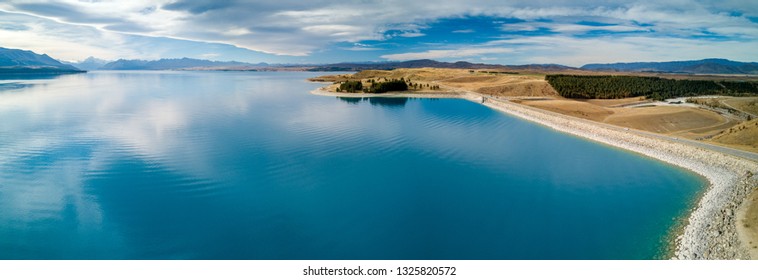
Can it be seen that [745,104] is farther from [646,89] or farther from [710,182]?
[710,182]

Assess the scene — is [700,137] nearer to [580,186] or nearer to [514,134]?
[514,134]

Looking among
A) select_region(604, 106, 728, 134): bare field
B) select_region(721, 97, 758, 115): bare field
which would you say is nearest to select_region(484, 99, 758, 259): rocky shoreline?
select_region(604, 106, 728, 134): bare field

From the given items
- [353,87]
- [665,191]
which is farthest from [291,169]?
[353,87]

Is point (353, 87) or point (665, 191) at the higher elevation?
point (353, 87)

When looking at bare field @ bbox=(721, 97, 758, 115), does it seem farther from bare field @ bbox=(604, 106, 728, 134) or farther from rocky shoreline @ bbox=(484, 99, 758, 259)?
rocky shoreline @ bbox=(484, 99, 758, 259)

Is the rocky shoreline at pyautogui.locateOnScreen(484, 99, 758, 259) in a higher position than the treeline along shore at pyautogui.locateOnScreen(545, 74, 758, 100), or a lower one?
lower

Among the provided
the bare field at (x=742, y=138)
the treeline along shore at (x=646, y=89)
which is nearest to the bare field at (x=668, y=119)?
the bare field at (x=742, y=138)
